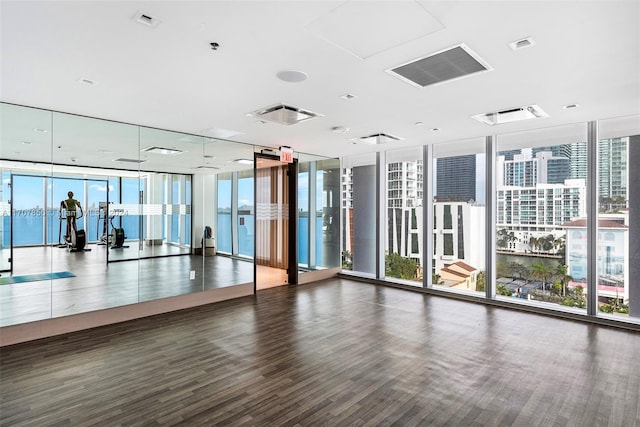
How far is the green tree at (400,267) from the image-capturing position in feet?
25.6

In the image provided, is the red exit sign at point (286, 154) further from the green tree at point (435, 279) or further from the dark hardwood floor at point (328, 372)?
the green tree at point (435, 279)

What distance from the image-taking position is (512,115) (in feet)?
16.2

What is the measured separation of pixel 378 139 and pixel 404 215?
2.17m

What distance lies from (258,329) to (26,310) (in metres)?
2.96

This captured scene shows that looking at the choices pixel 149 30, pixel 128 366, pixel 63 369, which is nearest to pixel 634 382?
pixel 128 366

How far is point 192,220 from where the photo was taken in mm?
6430

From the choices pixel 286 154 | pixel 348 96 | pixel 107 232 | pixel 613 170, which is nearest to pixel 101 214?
pixel 107 232

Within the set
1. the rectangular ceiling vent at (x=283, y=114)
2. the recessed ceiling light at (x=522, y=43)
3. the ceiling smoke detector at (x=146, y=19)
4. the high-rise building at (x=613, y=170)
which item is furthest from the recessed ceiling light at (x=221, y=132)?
the high-rise building at (x=613, y=170)

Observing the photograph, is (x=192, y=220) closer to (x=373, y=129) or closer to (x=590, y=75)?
(x=373, y=129)

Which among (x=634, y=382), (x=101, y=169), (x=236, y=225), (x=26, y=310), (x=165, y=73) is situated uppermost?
(x=165, y=73)

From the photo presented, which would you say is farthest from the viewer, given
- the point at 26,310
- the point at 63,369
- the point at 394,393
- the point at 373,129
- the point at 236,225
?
the point at 236,225

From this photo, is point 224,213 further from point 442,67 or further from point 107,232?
point 442,67

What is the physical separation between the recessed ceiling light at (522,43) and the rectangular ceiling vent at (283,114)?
254 centimetres

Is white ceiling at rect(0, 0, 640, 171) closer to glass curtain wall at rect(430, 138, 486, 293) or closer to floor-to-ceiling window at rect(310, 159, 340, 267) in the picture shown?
glass curtain wall at rect(430, 138, 486, 293)
